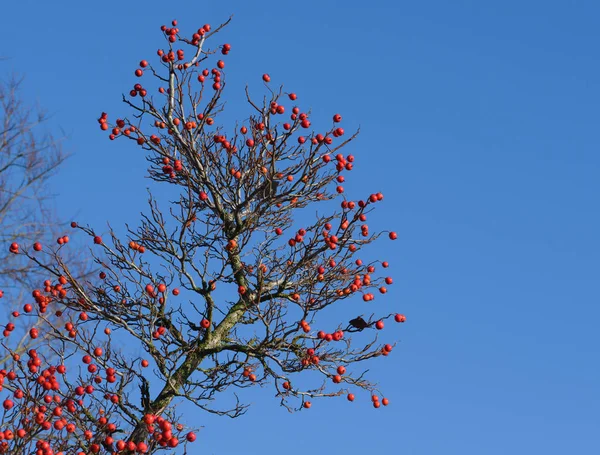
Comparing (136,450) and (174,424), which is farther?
(174,424)

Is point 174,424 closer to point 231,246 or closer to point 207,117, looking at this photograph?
point 231,246

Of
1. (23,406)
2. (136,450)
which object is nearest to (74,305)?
(23,406)

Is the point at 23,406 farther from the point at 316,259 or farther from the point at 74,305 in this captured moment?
the point at 316,259

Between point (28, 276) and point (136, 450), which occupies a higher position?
point (28, 276)

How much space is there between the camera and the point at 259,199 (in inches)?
299

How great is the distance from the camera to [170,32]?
764cm

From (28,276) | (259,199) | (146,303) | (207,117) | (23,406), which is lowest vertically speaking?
(23,406)

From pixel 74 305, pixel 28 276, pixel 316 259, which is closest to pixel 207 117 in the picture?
pixel 316 259

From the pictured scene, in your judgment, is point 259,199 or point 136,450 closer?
point 136,450

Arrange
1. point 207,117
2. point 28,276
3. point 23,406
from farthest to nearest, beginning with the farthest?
point 28,276
point 207,117
point 23,406

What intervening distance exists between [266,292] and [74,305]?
1943 mm

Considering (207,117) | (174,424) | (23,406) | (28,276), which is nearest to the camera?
(23,406)

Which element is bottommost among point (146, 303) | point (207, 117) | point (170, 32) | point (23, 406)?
point (23, 406)

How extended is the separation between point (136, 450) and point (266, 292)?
6.73 ft
